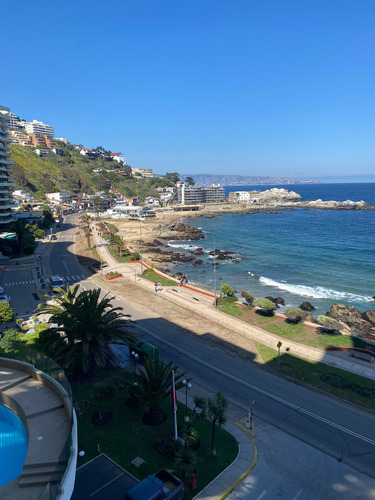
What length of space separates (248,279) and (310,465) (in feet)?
146

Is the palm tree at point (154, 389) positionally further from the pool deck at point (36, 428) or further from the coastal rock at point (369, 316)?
the coastal rock at point (369, 316)

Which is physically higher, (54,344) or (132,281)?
(54,344)

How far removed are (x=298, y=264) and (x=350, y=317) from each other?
30.8 meters

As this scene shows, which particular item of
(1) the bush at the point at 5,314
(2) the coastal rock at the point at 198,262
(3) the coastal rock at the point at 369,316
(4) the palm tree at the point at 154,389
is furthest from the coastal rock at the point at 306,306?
(1) the bush at the point at 5,314

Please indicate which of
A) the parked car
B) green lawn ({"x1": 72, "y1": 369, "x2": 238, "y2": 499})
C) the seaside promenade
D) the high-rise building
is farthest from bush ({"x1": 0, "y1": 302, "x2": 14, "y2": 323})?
the high-rise building

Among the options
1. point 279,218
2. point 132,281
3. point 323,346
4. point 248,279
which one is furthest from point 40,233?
point 279,218

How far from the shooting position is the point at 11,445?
11.9 meters

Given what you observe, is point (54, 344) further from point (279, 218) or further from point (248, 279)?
point (279, 218)

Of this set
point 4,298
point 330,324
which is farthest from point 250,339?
point 4,298

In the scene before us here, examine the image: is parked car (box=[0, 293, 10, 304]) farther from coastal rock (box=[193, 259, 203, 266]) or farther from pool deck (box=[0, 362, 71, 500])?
coastal rock (box=[193, 259, 203, 266])

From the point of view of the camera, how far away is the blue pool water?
10.6 m

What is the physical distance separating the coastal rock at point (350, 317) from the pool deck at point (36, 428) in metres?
34.8

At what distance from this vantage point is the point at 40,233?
88812 millimetres

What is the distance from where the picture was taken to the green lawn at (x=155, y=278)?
51969 millimetres
